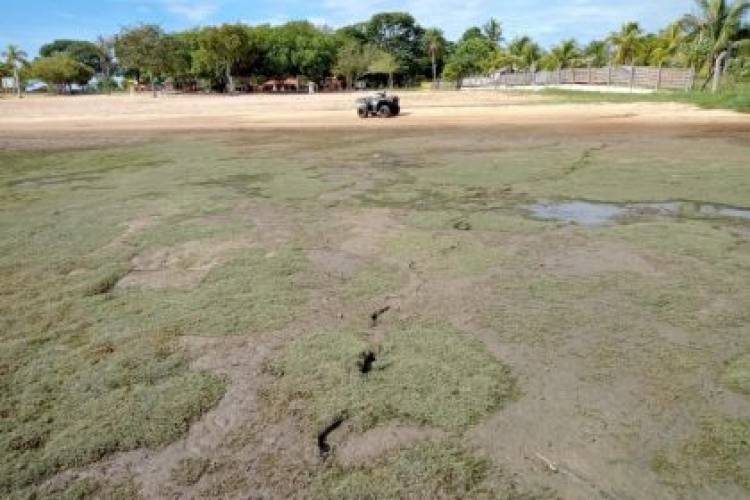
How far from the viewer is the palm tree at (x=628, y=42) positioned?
4978cm

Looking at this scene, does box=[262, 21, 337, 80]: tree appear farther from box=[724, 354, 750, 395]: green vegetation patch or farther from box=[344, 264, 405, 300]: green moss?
box=[724, 354, 750, 395]: green vegetation patch

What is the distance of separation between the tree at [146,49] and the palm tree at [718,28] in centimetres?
5302

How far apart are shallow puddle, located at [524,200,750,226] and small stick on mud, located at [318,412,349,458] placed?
4954 mm

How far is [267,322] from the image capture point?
4.73 m

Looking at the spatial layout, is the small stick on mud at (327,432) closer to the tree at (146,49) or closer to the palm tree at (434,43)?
the tree at (146,49)

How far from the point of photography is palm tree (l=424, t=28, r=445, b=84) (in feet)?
280

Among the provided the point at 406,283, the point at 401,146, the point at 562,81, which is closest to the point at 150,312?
the point at 406,283

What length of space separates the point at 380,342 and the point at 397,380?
590 millimetres

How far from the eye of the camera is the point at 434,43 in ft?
280

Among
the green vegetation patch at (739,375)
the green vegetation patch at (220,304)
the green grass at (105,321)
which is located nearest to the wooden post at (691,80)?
the green grass at (105,321)

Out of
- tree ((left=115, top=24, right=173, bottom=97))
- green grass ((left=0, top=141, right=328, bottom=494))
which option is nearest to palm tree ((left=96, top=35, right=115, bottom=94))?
tree ((left=115, top=24, right=173, bottom=97))

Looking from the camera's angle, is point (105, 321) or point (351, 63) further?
point (351, 63)

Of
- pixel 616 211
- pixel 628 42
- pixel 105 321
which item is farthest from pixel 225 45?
pixel 105 321

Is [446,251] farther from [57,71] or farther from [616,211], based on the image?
[57,71]
